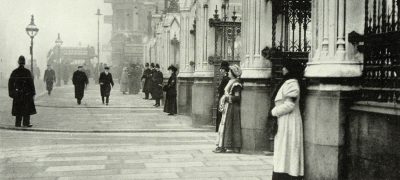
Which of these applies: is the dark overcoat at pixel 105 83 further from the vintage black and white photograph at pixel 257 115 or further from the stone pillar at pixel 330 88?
the stone pillar at pixel 330 88

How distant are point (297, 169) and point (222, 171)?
1.60m

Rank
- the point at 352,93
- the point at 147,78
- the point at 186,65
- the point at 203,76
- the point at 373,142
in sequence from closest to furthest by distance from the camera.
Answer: the point at 373,142, the point at 352,93, the point at 203,76, the point at 186,65, the point at 147,78

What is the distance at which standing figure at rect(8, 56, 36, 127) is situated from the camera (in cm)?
1380

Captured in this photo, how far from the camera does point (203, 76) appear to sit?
14898mm

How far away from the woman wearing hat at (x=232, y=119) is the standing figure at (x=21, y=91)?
620 cm

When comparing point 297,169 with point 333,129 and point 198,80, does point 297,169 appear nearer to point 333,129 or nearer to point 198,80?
point 333,129

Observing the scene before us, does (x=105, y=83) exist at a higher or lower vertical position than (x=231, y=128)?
higher

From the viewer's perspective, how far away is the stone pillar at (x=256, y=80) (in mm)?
9875

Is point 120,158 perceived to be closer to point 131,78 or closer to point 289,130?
point 289,130

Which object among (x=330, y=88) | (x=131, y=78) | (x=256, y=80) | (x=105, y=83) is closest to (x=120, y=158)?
(x=256, y=80)

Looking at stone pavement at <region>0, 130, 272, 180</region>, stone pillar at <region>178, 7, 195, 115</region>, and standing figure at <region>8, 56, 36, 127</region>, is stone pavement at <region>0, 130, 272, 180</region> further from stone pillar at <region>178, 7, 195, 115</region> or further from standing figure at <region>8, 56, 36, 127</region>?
stone pillar at <region>178, 7, 195, 115</region>

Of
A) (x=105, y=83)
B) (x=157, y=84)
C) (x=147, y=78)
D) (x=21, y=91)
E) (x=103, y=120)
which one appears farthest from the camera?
(x=147, y=78)

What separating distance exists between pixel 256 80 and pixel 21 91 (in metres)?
6.91

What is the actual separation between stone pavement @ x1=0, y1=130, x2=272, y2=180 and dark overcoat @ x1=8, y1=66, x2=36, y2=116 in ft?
4.58
